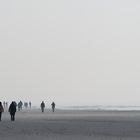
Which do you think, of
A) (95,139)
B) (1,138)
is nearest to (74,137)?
(95,139)

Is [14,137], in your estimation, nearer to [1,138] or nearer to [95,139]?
[1,138]

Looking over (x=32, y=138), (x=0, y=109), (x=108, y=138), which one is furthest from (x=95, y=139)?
(x=0, y=109)

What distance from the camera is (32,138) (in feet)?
96.7

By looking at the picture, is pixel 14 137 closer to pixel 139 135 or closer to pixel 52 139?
pixel 52 139

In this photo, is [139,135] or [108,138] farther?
[139,135]

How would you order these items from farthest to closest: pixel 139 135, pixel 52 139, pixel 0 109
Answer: pixel 0 109 < pixel 139 135 < pixel 52 139

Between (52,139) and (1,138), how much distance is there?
252cm

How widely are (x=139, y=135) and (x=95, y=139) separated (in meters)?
3.88

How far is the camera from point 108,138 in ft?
97.0

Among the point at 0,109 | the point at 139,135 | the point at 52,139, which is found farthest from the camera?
the point at 0,109

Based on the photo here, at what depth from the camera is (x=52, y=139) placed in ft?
Result: 94.3

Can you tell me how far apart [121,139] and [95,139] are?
1.22 metres

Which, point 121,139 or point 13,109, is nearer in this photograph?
point 121,139

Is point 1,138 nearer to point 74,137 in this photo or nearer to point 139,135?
point 74,137
